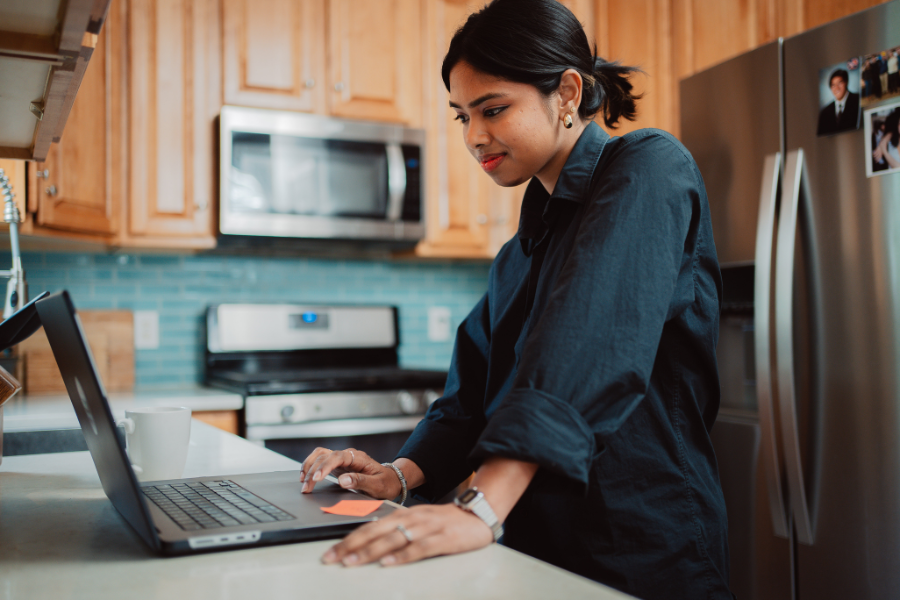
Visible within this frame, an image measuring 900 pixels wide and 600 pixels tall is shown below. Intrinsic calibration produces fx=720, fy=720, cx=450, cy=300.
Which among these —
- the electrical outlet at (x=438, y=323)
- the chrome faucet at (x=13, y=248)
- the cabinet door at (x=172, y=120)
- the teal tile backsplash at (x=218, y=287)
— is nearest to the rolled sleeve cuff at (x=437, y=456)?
the chrome faucet at (x=13, y=248)

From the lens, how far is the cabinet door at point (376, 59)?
106 inches

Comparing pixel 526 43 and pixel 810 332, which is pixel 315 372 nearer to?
pixel 810 332

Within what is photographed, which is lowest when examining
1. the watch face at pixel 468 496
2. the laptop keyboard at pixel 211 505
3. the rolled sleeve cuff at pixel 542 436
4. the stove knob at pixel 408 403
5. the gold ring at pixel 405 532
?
the stove knob at pixel 408 403

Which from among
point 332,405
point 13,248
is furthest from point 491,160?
point 13,248

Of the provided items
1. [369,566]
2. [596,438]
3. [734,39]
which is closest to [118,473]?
[369,566]

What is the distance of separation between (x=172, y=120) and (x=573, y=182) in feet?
6.33

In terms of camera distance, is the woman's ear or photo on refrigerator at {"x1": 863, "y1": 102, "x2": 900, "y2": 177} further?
photo on refrigerator at {"x1": 863, "y1": 102, "x2": 900, "y2": 177}

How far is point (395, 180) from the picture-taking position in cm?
272

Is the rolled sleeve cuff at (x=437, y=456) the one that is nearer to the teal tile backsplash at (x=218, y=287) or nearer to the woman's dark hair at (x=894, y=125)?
the woman's dark hair at (x=894, y=125)

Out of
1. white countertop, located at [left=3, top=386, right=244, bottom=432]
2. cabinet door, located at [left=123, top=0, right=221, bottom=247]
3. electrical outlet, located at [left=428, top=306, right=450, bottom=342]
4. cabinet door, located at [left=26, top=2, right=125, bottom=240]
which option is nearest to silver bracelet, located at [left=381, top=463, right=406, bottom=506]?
white countertop, located at [left=3, top=386, right=244, bottom=432]

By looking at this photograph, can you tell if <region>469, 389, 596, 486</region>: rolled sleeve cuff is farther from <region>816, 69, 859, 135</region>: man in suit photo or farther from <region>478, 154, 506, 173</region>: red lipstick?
<region>816, 69, 859, 135</region>: man in suit photo

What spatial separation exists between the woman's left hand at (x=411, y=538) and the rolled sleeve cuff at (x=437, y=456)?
16.2 inches

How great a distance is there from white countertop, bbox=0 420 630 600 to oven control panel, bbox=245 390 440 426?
149 cm

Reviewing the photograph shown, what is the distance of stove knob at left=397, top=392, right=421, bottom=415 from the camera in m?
2.42
